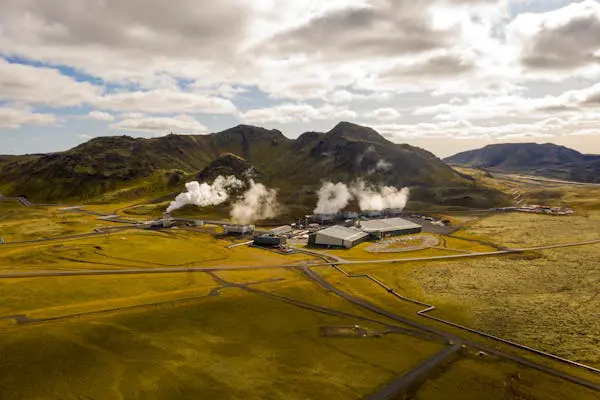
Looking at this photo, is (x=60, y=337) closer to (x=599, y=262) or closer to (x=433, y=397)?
(x=433, y=397)

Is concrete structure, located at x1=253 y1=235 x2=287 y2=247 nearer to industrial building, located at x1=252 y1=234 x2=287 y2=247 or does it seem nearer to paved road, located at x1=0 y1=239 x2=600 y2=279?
industrial building, located at x1=252 y1=234 x2=287 y2=247

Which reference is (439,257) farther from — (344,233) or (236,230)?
(236,230)

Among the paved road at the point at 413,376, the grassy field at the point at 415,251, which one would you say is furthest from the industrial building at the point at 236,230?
the paved road at the point at 413,376

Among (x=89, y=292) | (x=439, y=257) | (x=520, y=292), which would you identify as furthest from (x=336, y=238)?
(x=89, y=292)

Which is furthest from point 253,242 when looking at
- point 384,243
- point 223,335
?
point 223,335

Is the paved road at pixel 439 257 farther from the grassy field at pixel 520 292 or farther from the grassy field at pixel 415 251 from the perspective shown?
the grassy field at pixel 520 292

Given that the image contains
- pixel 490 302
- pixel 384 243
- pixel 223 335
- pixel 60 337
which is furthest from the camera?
pixel 384 243

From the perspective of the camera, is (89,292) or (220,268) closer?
(89,292)
